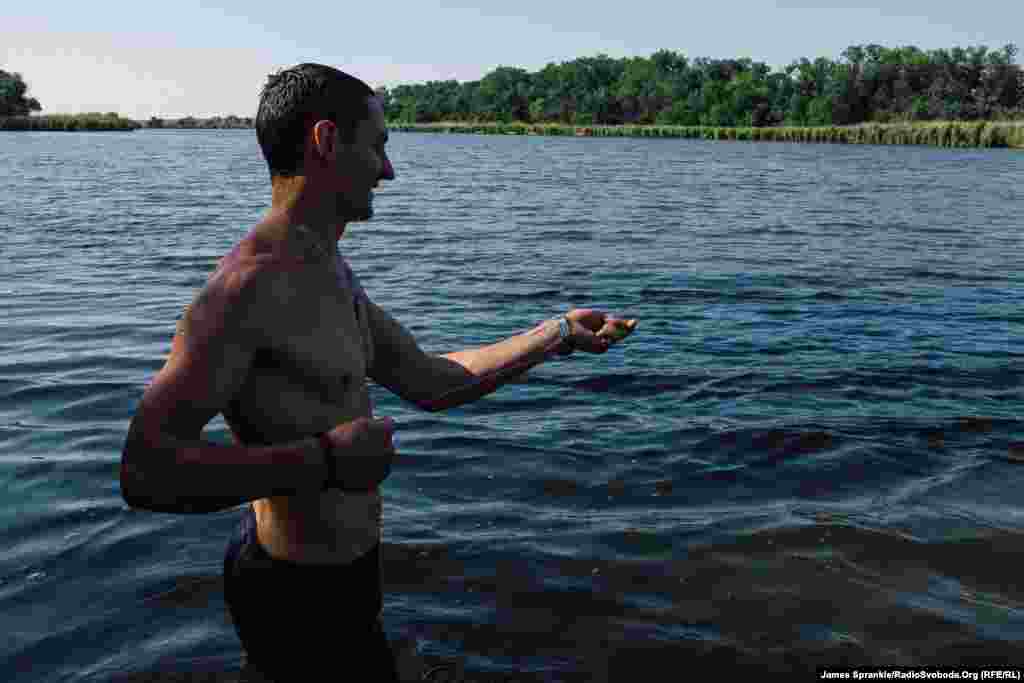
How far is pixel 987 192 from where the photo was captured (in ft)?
129

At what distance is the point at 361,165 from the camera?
3006 mm

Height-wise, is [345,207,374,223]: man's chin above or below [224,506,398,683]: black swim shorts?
above

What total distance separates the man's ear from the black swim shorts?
1.10 metres

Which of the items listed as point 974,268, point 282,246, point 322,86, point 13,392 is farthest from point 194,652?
point 974,268

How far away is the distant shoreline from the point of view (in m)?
90.4

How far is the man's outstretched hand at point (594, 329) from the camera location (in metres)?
3.95

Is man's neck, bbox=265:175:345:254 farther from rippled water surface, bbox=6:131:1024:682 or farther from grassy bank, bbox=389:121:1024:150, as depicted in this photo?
grassy bank, bbox=389:121:1024:150

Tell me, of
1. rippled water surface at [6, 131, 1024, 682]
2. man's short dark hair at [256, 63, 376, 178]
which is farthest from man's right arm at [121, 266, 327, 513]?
rippled water surface at [6, 131, 1024, 682]

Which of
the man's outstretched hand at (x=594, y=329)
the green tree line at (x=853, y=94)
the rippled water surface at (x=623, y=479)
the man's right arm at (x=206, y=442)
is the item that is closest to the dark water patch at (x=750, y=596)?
the rippled water surface at (x=623, y=479)

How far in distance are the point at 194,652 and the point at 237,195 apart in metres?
32.4

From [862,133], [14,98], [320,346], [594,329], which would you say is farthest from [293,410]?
[14,98]

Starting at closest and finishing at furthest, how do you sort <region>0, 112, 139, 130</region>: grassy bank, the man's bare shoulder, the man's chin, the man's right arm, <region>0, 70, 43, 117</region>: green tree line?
1. the man's right arm
2. the man's bare shoulder
3. the man's chin
4. <region>0, 112, 139, 130</region>: grassy bank
5. <region>0, 70, 43, 117</region>: green tree line

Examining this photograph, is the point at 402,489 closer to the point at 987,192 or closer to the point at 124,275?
the point at 124,275

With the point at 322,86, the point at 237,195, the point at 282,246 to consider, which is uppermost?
the point at 322,86
